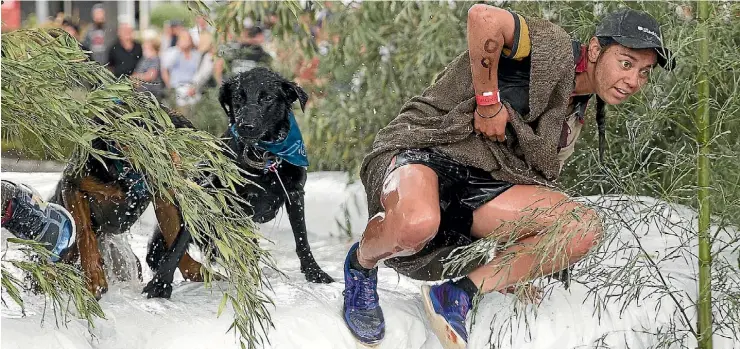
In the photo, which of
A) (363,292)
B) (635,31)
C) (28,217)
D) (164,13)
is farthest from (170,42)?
(635,31)

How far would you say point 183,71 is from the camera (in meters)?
6.78

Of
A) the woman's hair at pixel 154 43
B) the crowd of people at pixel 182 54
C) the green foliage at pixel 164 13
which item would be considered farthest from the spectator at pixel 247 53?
the green foliage at pixel 164 13

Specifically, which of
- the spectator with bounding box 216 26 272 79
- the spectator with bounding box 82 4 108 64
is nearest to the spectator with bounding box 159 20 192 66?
the spectator with bounding box 82 4 108 64

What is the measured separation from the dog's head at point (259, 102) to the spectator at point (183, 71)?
3199 mm

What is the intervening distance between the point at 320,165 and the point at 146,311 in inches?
121

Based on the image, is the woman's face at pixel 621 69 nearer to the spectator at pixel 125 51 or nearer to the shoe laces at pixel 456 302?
the shoe laces at pixel 456 302

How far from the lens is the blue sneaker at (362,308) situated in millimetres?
3037

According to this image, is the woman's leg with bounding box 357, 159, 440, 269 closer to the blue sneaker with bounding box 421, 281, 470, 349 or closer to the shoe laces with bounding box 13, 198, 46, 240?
the blue sneaker with bounding box 421, 281, 470, 349

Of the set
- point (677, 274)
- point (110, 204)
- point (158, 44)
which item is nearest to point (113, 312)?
point (110, 204)

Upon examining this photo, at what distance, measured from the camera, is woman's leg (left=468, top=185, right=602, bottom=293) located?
292cm

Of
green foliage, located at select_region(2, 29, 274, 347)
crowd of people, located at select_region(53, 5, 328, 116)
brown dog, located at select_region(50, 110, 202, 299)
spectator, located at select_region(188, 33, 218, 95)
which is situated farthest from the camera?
spectator, located at select_region(188, 33, 218, 95)

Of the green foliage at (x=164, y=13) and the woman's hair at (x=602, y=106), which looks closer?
the woman's hair at (x=602, y=106)

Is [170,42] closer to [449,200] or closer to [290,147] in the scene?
[290,147]

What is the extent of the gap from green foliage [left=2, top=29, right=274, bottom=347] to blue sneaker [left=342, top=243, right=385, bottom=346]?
16.5 inches
